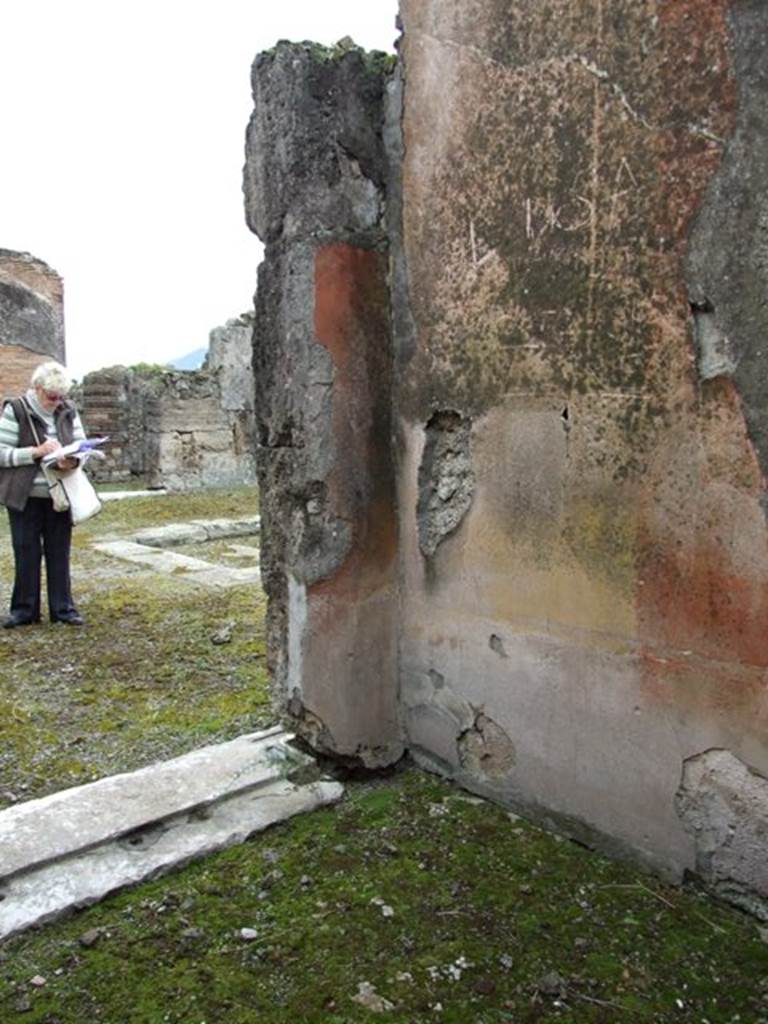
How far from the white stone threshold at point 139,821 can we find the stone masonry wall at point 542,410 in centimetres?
22

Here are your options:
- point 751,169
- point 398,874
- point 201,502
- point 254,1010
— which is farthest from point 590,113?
point 201,502

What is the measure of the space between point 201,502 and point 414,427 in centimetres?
836

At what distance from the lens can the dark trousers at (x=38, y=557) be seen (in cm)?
479

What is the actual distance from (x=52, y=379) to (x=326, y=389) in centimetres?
276

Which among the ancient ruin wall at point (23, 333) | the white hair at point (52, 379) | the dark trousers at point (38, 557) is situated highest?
the ancient ruin wall at point (23, 333)

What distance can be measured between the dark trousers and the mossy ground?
7.26ft

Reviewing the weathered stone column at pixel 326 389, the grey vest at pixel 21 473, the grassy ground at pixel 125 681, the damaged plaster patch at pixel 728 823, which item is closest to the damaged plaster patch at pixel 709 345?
the damaged plaster patch at pixel 728 823

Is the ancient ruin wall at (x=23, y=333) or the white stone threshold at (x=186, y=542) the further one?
the ancient ruin wall at (x=23, y=333)

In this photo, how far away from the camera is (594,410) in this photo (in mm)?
2107

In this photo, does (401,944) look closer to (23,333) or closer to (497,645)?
(497,645)

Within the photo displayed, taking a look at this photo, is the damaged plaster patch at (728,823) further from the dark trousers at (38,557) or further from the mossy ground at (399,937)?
the dark trousers at (38,557)

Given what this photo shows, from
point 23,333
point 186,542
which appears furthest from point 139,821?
point 23,333

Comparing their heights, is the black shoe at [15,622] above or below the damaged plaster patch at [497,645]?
below

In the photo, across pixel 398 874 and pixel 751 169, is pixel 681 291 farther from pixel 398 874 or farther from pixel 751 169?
pixel 398 874
